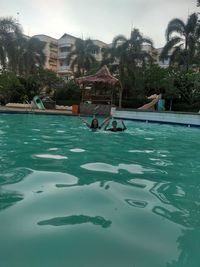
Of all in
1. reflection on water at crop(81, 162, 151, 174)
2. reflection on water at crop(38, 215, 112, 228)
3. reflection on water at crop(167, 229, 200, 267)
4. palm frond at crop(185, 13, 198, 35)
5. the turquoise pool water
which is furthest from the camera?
palm frond at crop(185, 13, 198, 35)

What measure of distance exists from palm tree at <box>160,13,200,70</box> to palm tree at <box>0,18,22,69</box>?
17.2 m

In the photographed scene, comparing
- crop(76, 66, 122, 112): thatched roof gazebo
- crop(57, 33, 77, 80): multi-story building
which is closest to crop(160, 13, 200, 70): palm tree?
crop(76, 66, 122, 112): thatched roof gazebo

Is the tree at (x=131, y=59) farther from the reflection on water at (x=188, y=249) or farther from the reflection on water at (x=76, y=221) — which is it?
the reflection on water at (x=188, y=249)

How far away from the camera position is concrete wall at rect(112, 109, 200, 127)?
21312mm

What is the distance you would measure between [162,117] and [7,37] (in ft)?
60.6

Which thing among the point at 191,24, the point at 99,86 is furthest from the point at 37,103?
the point at 191,24

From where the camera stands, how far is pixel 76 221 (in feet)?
13.7

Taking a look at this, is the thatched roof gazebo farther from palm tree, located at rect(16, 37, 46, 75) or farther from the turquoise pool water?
the turquoise pool water

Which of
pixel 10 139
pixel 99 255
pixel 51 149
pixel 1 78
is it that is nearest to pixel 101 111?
pixel 1 78

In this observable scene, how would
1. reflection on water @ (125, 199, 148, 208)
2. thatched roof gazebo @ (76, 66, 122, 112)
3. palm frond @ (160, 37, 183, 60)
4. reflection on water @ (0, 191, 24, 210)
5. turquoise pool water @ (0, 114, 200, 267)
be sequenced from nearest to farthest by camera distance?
turquoise pool water @ (0, 114, 200, 267), reflection on water @ (0, 191, 24, 210), reflection on water @ (125, 199, 148, 208), thatched roof gazebo @ (76, 66, 122, 112), palm frond @ (160, 37, 183, 60)

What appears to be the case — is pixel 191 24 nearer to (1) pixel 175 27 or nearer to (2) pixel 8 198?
(1) pixel 175 27

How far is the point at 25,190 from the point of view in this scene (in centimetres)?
538

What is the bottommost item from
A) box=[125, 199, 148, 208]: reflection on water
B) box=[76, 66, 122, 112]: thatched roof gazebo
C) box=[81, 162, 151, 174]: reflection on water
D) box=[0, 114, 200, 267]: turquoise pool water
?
box=[81, 162, 151, 174]: reflection on water

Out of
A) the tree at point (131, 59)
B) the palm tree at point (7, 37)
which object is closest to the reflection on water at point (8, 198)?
the palm tree at point (7, 37)
